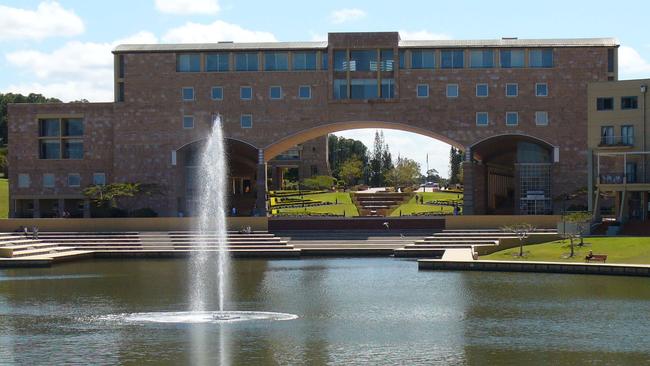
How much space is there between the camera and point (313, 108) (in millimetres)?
85062

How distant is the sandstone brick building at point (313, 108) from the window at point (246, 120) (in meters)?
0.09

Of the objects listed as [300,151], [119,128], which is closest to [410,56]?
[119,128]

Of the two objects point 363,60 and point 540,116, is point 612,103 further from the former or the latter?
point 363,60

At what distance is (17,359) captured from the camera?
96.2ft

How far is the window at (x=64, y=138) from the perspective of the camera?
88.9 meters

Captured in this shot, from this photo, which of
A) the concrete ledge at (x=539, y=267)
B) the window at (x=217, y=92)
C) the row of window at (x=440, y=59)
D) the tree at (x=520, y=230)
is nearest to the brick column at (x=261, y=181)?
the window at (x=217, y=92)

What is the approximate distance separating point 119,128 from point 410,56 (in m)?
26.1

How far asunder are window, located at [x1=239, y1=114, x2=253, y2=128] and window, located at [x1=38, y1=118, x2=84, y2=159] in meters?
15.0

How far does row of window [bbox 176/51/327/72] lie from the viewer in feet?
279

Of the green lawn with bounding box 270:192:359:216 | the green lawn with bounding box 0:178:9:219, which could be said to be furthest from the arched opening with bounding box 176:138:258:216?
the green lawn with bounding box 0:178:9:219

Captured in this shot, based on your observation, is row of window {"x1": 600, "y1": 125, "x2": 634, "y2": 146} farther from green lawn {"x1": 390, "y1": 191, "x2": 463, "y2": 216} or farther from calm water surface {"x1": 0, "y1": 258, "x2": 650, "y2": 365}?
calm water surface {"x1": 0, "y1": 258, "x2": 650, "y2": 365}

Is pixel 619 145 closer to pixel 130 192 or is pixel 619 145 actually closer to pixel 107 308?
pixel 130 192

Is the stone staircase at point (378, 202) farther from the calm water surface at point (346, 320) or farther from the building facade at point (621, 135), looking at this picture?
the calm water surface at point (346, 320)

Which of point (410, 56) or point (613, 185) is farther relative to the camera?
point (410, 56)
